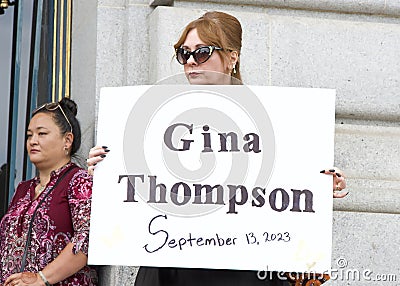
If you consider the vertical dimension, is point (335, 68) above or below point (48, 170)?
above

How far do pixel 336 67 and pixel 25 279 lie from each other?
192 cm

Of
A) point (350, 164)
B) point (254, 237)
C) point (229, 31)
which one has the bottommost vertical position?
point (254, 237)

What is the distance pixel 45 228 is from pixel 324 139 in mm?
1366

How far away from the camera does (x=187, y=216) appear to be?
460cm

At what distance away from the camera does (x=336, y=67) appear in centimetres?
596

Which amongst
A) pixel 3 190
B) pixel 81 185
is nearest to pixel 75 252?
pixel 81 185

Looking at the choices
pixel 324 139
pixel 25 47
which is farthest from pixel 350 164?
pixel 25 47

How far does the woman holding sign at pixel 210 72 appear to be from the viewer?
4.62m

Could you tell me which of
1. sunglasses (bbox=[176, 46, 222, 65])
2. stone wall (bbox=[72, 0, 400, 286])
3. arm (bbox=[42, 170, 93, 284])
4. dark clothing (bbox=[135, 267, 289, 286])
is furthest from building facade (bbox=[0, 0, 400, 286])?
dark clothing (bbox=[135, 267, 289, 286])

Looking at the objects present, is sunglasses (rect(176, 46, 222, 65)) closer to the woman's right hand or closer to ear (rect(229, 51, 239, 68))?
ear (rect(229, 51, 239, 68))

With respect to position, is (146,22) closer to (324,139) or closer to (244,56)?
(244,56)

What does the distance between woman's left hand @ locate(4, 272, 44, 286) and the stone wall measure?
0.92 metres

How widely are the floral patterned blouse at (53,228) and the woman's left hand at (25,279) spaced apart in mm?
68

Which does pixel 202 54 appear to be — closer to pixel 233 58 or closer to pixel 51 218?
pixel 233 58
